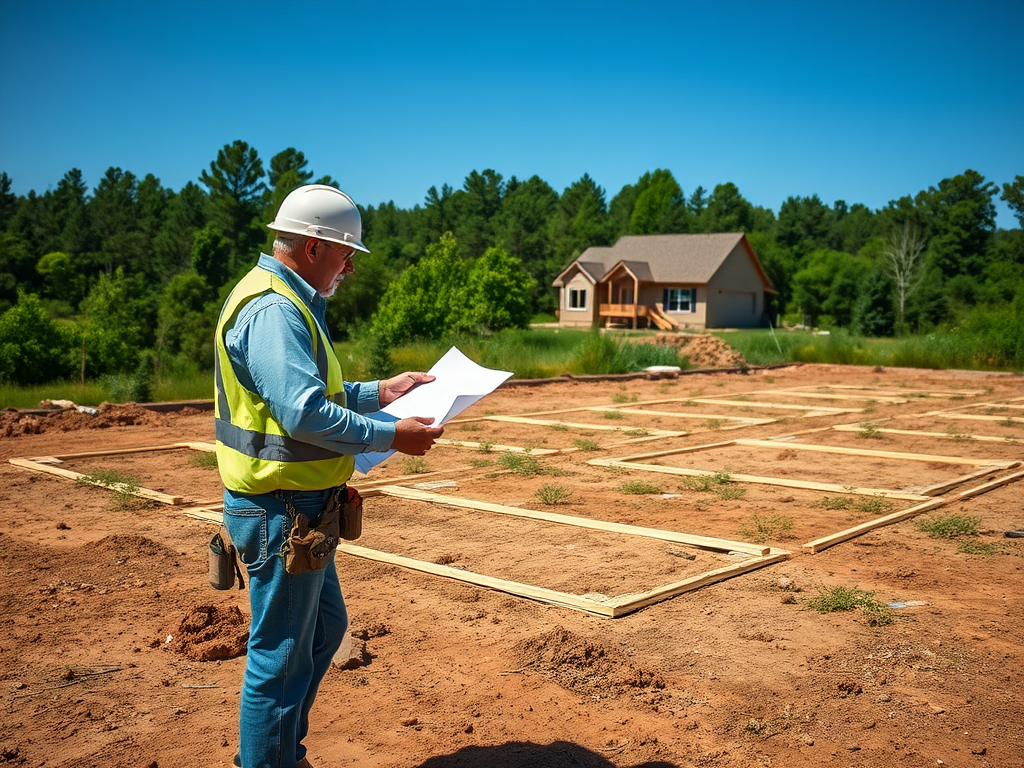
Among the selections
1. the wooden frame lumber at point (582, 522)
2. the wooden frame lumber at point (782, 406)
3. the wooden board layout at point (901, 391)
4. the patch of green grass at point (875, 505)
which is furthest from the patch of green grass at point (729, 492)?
the wooden board layout at point (901, 391)

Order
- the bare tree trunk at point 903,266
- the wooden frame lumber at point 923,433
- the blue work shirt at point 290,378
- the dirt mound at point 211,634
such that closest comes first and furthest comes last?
the blue work shirt at point 290,378 → the dirt mound at point 211,634 → the wooden frame lumber at point 923,433 → the bare tree trunk at point 903,266

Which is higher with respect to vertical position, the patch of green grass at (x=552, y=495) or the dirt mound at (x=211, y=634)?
the patch of green grass at (x=552, y=495)

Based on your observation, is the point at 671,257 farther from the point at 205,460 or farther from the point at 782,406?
the point at 205,460

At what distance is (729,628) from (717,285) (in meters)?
48.4

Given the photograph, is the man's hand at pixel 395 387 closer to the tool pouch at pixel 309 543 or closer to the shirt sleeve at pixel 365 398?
the shirt sleeve at pixel 365 398

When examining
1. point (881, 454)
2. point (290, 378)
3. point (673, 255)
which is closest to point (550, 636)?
point (290, 378)

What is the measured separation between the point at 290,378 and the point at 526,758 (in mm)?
1731

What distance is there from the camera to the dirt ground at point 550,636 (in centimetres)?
351

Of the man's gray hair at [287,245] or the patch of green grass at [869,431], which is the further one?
the patch of green grass at [869,431]

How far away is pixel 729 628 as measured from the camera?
4734 mm

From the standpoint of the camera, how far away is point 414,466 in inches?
368

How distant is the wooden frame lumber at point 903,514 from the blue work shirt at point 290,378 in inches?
171

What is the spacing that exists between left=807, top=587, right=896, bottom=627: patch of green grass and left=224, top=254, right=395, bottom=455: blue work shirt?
323 cm

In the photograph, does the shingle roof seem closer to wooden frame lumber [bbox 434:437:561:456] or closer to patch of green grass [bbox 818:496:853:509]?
wooden frame lumber [bbox 434:437:561:456]
